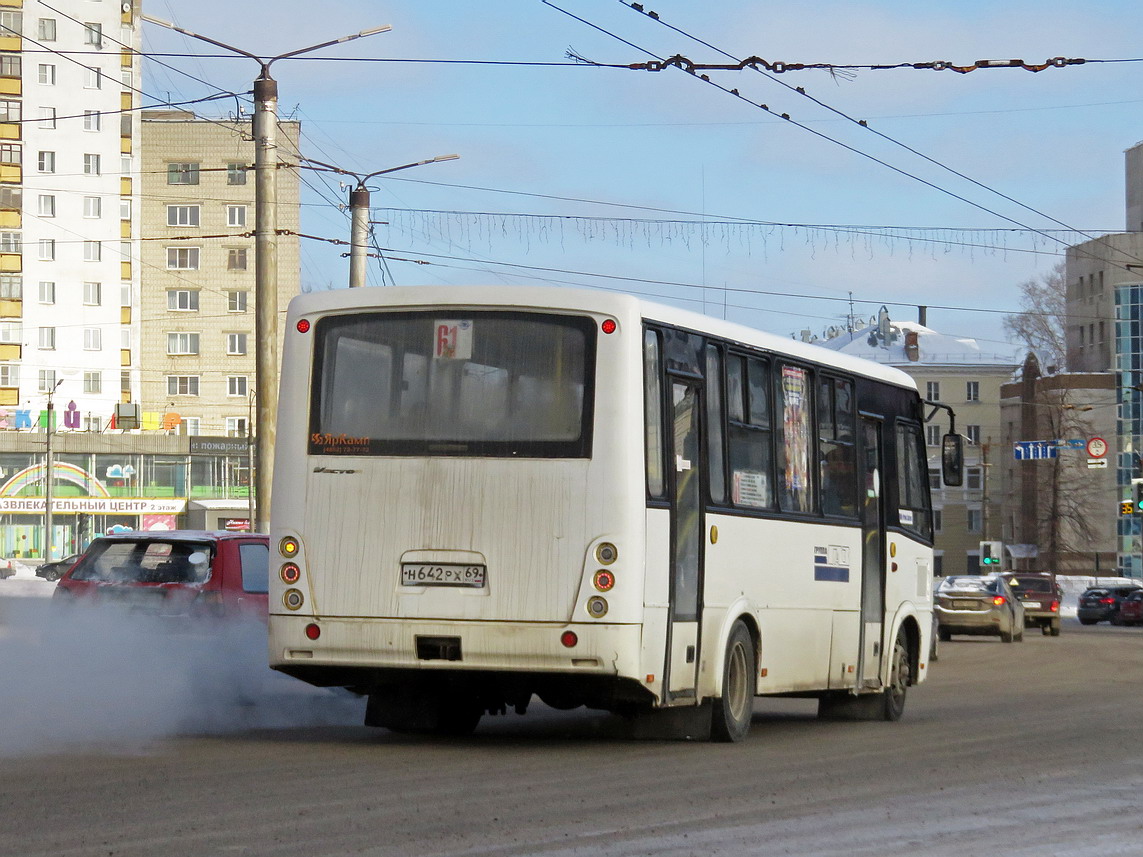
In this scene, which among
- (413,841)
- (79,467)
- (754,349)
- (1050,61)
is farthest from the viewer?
(79,467)

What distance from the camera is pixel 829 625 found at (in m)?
15.2

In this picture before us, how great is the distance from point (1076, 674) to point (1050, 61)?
8.46 metres

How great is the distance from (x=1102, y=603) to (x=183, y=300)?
166 ft

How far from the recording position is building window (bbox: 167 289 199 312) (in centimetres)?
9762

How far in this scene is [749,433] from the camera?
45.4ft

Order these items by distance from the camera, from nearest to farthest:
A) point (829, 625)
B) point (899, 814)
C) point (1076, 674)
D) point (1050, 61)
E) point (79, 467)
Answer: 1. point (899, 814)
2. point (829, 625)
3. point (1050, 61)
4. point (1076, 674)
5. point (79, 467)

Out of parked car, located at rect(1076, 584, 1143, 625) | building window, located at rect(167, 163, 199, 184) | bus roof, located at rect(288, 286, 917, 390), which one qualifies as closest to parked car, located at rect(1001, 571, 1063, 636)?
parked car, located at rect(1076, 584, 1143, 625)

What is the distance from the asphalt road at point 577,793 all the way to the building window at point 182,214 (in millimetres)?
83721

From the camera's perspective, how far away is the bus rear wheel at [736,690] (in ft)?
43.4

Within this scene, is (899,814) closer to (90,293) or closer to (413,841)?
(413,841)

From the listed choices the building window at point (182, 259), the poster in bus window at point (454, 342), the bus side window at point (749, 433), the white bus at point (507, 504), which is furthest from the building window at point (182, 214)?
the poster in bus window at point (454, 342)

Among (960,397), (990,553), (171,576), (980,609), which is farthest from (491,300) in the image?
(960,397)

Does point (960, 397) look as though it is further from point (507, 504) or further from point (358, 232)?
point (507, 504)

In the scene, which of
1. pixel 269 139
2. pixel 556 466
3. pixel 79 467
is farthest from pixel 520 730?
pixel 79 467
